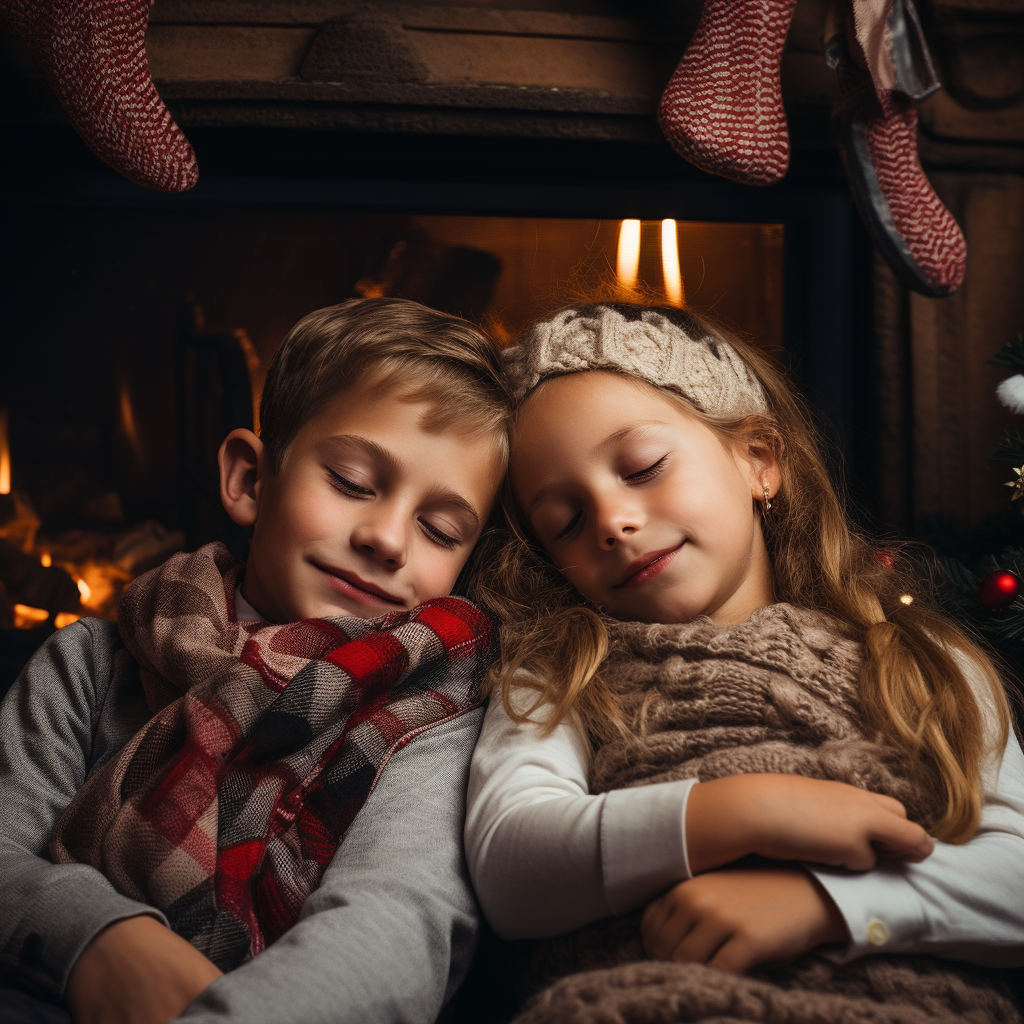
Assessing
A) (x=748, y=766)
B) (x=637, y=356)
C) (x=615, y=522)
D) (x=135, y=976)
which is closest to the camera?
(x=135, y=976)

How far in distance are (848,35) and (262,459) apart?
3.40 feet

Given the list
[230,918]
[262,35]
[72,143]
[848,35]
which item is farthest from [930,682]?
[72,143]

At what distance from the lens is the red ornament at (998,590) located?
1023mm

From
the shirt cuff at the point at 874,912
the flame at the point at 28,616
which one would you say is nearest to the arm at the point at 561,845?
the shirt cuff at the point at 874,912

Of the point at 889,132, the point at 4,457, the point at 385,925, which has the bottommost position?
the point at 4,457

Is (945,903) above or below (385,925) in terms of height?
above

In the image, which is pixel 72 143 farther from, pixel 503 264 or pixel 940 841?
pixel 940 841

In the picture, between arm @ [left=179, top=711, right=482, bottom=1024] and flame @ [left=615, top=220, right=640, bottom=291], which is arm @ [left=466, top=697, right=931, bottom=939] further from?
flame @ [left=615, top=220, right=640, bottom=291]

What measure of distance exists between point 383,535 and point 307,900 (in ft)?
1.24

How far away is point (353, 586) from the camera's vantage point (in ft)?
3.17

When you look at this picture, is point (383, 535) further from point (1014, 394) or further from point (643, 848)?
point (1014, 394)

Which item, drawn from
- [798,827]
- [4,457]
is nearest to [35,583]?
[4,457]

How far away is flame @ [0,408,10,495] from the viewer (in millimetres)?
1445

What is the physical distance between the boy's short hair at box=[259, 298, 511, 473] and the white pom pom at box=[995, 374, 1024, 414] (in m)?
0.69
